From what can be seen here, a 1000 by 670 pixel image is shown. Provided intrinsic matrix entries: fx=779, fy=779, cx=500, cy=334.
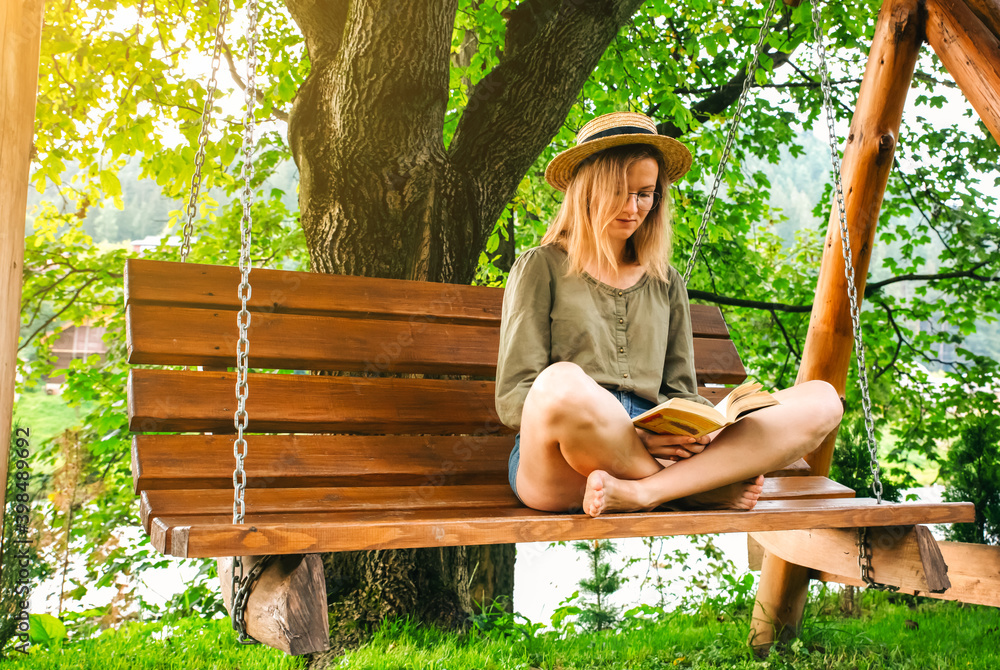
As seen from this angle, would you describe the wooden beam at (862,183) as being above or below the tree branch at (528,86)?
below

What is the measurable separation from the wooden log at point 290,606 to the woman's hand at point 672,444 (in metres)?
0.93

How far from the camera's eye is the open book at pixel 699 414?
6.37 ft

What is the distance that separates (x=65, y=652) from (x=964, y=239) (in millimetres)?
6643

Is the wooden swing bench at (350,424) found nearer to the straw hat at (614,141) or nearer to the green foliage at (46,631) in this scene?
the straw hat at (614,141)

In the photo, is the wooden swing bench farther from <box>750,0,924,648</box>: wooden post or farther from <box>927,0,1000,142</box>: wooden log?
<box>927,0,1000,142</box>: wooden log

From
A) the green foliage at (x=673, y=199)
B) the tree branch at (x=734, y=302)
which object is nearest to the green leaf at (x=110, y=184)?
the green foliage at (x=673, y=199)

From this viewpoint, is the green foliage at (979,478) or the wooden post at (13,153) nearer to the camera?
the wooden post at (13,153)

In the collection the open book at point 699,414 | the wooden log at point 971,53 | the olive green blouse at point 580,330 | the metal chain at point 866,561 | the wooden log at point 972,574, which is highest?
the wooden log at point 971,53

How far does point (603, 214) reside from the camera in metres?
2.48

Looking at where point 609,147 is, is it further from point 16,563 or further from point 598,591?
point 16,563

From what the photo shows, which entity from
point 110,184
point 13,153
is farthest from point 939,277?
point 13,153

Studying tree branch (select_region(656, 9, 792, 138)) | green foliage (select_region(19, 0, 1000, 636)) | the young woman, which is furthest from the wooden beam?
tree branch (select_region(656, 9, 792, 138))

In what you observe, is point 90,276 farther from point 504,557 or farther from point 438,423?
point 438,423
